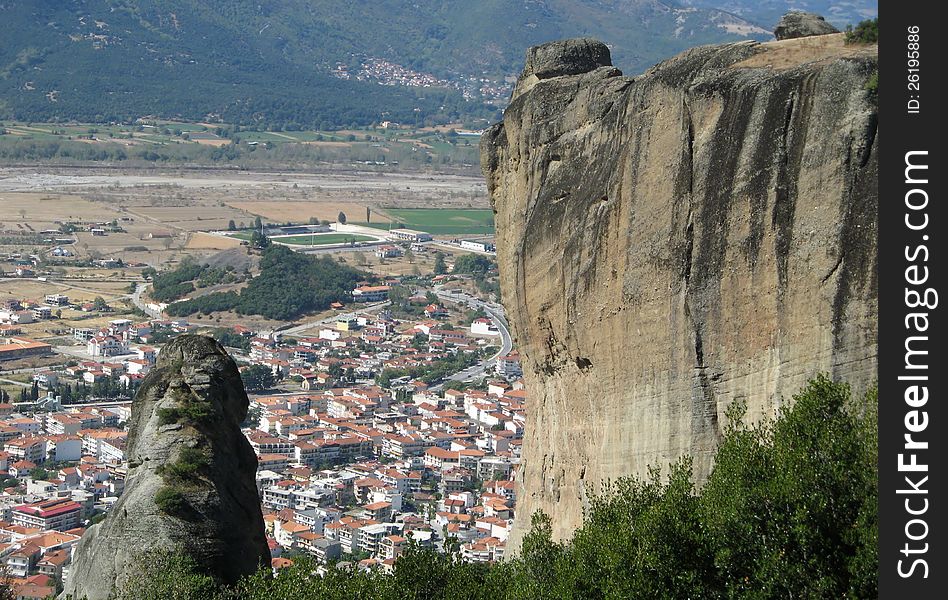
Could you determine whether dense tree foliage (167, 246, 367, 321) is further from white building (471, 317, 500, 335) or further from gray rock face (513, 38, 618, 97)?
gray rock face (513, 38, 618, 97)

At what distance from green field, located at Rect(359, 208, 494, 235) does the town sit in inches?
1216

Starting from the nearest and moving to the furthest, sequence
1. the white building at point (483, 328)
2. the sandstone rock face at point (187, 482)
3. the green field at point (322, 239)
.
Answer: the sandstone rock face at point (187, 482) < the white building at point (483, 328) < the green field at point (322, 239)

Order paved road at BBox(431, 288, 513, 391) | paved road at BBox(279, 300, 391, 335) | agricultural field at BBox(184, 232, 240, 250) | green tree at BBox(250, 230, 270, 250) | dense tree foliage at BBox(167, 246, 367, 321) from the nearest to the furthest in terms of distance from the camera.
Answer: paved road at BBox(431, 288, 513, 391) < paved road at BBox(279, 300, 391, 335) < dense tree foliage at BBox(167, 246, 367, 321) < green tree at BBox(250, 230, 270, 250) < agricultural field at BBox(184, 232, 240, 250)

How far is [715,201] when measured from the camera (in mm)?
18719

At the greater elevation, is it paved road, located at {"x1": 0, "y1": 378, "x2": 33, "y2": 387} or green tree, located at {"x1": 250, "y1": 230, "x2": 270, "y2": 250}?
green tree, located at {"x1": 250, "y1": 230, "x2": 270, "y2": 250}

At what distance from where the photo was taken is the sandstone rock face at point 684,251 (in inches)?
685

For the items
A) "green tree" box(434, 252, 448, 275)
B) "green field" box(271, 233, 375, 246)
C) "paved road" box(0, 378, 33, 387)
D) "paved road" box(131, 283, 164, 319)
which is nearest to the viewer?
"paved road" box(0, 378, 33, 387)

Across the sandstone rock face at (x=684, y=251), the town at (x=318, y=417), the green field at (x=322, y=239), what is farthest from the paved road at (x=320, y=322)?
the sandstone rock face at (x=684, y=251)

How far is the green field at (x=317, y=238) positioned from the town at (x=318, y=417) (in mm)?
15490

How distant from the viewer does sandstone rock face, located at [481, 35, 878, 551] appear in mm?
17391

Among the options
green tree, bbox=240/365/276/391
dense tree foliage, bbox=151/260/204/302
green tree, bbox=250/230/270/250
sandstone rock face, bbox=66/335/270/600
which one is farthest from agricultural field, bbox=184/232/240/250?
sandstone rock face, bbox=66/335/270/600

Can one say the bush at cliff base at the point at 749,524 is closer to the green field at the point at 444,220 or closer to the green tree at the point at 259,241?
the green tree at the point at 259,241

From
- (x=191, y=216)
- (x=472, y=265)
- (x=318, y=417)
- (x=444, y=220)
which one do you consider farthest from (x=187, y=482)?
(x=444, y=220)

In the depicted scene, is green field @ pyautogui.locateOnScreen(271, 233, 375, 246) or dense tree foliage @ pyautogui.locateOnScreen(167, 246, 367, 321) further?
green field @ pyautogui.locateOnScreen(271, 233, 375, 246)
